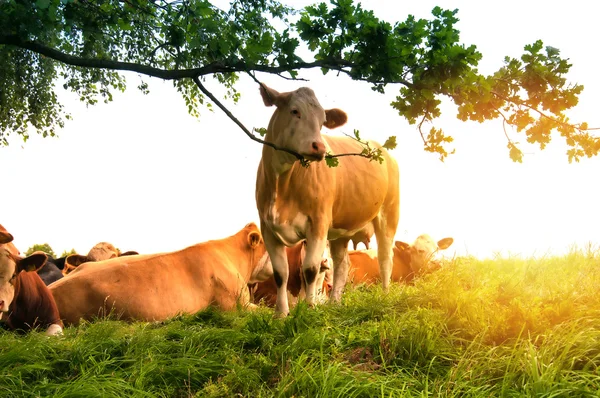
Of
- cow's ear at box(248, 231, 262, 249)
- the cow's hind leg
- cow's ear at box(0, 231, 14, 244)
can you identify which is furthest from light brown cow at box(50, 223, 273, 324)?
the cow's hind leg

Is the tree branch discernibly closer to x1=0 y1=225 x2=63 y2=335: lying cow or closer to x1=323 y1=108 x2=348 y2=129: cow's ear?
x1=323 y1=108 x2=348 y2=129: cow's ear

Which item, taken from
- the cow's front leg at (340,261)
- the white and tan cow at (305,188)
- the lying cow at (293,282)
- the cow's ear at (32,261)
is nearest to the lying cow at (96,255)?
the lying cow at (293,282)

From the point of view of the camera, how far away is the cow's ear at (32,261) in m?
8.65

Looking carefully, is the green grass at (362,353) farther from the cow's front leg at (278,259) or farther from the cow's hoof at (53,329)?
the cow's front leg at (278,259)

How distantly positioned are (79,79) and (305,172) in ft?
36.3

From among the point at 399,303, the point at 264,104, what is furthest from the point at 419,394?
the point at 264,104

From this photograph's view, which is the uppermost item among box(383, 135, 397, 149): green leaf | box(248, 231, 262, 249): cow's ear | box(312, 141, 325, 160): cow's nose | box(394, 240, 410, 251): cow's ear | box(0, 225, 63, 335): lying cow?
box(383, 135, 397, 149): green leaf

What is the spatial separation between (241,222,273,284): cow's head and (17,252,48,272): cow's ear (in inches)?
155

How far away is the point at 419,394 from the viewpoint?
4.95 meters

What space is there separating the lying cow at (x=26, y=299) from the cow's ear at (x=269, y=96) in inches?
145

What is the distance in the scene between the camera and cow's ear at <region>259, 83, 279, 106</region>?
8070 mm

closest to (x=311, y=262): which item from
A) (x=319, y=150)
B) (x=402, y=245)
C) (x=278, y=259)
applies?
(x=278, y=259)

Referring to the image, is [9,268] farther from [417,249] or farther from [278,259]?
[417,249]

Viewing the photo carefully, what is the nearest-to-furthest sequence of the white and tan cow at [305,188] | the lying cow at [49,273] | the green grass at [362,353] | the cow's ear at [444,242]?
the green grass at [362,353], the white and tan cow at [305,188], the lying cow at [49,273], the cow's ear at [444,242]
